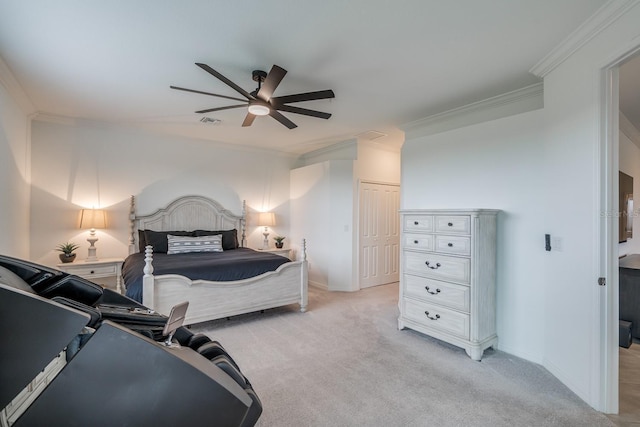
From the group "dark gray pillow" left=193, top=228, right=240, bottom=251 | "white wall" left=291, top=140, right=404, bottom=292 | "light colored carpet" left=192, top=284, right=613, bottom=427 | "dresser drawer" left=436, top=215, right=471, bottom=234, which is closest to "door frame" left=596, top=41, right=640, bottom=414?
"light colored carpet" left=192, top=284, right=613, bottom=427

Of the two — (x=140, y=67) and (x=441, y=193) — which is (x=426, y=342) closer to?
(x=441, y=193)

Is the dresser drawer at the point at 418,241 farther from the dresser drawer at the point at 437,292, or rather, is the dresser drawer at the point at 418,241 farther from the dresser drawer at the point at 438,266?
the dresser drawer at the point at 437,292

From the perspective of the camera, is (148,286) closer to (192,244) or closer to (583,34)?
(192,244)

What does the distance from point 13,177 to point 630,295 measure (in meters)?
6.76

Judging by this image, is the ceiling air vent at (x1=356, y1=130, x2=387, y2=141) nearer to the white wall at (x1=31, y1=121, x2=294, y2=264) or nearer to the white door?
the white door

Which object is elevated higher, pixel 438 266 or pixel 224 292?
pixel 438 266

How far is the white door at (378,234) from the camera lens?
5188 millimetres

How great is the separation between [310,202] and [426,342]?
3.27 m

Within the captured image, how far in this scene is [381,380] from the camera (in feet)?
7.72

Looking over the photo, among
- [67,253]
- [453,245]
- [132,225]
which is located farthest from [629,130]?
[67,253]

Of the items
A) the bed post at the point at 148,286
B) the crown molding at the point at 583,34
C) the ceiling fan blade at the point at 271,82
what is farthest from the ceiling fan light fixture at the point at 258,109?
the crown molding at the point at 583,34

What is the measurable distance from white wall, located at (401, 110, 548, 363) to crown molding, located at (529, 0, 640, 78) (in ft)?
1.30

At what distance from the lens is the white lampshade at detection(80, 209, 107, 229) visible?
4.01 meters

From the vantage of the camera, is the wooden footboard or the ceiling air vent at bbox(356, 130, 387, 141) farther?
the ceiling air vent at bbox(356, 130, 387, 141)
